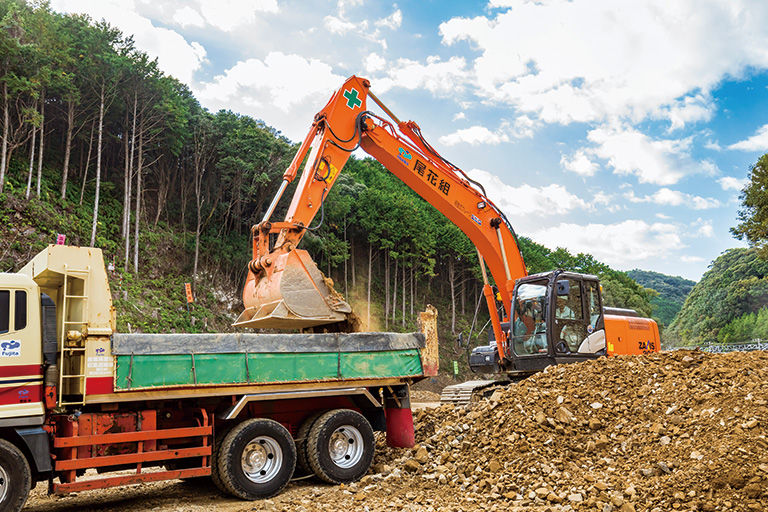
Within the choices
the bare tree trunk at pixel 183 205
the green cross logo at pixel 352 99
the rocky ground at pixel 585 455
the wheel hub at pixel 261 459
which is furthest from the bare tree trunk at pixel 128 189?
the wheel hub at pixel 261 459

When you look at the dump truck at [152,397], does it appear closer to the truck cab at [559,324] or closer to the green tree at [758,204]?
the truck cab at [559,324]

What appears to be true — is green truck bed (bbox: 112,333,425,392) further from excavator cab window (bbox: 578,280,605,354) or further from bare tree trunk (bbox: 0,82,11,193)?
bare tree trunk (bbox: 0,82,11,193)

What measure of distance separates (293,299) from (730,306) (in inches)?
2605

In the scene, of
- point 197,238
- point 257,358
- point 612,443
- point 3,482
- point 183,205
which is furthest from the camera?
point 183,205

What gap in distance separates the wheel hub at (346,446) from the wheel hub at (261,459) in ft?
2.64

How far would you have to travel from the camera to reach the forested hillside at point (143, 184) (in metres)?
23.5

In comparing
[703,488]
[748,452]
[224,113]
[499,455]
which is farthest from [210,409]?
[224,113]

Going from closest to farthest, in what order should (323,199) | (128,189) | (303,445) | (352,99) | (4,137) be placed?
(303,445) < (323,199) < (352,99) < (4,137) < (128,189)

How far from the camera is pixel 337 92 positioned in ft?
37.8

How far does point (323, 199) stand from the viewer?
1083 cm

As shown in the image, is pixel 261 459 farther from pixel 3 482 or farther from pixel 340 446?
pixel 3 482

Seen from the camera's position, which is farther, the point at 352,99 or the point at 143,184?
the point at 143,184

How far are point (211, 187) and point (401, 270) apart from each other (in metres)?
16.2

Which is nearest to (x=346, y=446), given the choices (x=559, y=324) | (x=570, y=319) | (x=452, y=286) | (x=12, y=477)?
(x=12, y=477)
